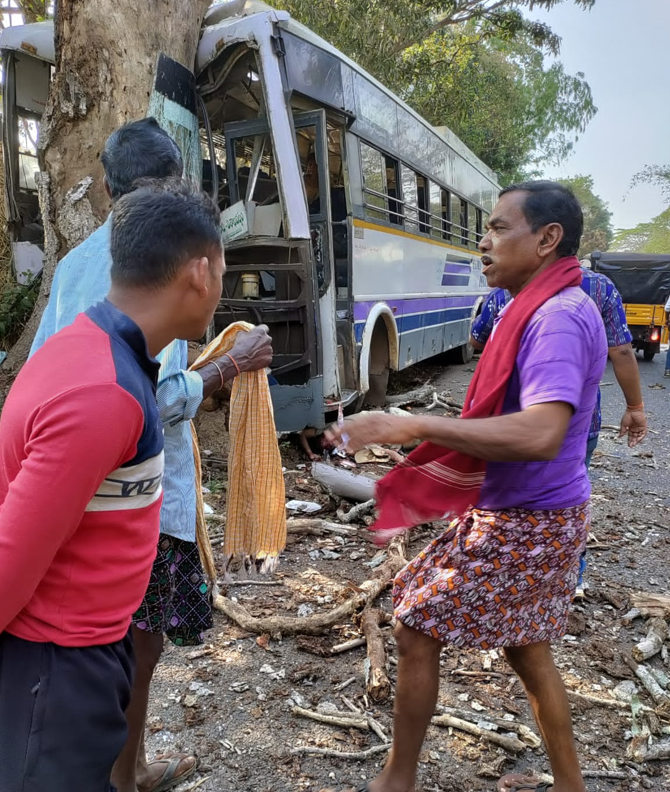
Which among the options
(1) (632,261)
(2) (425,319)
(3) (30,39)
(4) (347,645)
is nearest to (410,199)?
(2) (425,319)

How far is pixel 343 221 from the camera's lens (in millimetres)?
5934

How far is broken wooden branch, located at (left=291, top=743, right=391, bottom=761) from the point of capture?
233cm

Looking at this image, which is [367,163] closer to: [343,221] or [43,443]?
[343,221]

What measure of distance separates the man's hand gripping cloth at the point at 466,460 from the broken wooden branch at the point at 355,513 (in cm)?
268

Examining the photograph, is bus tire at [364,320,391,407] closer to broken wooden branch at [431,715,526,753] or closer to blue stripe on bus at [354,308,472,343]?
blue stripe on bus at [354,308,472,343]

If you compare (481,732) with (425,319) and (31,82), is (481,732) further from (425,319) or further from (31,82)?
(425,319)

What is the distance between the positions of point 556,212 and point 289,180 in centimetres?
352

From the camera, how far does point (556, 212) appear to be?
1890mm

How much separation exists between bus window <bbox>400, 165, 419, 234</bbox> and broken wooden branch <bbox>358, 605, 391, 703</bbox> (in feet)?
17.9

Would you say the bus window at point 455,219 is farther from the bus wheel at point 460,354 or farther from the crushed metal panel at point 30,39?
the crushed metal panel at point 30,39

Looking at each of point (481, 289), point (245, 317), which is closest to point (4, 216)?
point (245, 317)

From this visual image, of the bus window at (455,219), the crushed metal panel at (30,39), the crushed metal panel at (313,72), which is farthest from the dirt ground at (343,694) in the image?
the bus window at (455,219)

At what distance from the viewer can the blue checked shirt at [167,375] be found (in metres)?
1.67

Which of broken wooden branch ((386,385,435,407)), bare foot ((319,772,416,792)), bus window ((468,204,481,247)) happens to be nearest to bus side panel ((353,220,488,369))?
bus window ((468,204,481,247))
